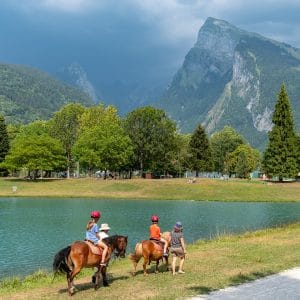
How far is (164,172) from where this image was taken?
138 m

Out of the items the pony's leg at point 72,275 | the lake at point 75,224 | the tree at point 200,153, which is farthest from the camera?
the tree at point 200,153

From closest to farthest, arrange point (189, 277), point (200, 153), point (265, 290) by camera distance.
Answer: point (265, 290) < point (189, 277) < point (200, 153)

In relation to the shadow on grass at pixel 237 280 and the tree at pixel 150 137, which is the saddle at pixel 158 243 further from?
the tree at pixel 150 137

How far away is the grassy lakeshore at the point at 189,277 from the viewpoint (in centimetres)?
1811

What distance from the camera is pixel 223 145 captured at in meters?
177

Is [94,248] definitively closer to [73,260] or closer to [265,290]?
[73,260]

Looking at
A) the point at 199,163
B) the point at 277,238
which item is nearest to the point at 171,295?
the point at 277,238

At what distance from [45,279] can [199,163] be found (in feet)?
348

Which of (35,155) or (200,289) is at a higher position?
(35,155)

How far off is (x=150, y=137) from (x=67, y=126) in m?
21.6

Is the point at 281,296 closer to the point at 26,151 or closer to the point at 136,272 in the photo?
the point at 136,272

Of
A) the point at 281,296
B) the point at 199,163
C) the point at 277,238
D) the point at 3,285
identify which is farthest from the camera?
the point at 199,163

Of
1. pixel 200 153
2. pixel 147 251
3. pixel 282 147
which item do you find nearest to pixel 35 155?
pixel 200 153

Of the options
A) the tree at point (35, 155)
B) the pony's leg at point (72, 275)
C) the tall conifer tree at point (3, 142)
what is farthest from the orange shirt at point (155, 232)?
the tall conifer tree at point (3, 142)
